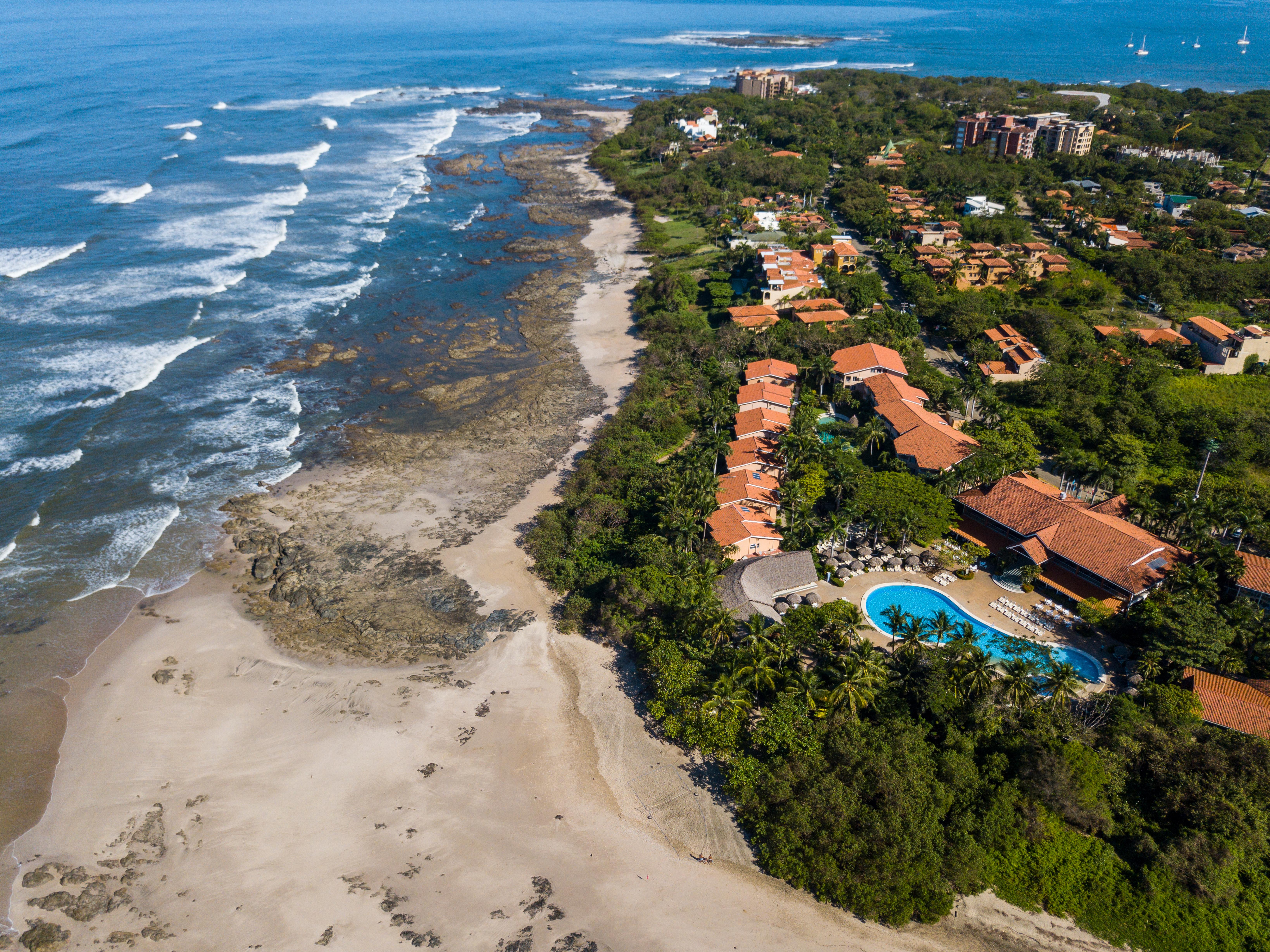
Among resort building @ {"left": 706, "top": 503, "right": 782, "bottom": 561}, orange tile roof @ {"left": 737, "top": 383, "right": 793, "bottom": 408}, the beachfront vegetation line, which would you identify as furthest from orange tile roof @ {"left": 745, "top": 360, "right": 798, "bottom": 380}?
resort building @ {"left": 706, "top": 503, "right": 782, "bottom": 561}

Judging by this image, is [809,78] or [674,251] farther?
[809,78]

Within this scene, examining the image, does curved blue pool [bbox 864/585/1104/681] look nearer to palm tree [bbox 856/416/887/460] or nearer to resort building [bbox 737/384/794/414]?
palm tree [bbox 856/416/887/460]

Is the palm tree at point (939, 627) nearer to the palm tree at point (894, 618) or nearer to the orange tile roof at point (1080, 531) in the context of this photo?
the palm tree at point (894, 618)

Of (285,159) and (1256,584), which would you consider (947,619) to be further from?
(285,159)

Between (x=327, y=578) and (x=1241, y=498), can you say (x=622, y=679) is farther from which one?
(x=1241, y=498)

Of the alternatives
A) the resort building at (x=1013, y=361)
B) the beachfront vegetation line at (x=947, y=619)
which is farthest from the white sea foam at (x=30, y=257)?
the resort building at (x=1013, y=361)

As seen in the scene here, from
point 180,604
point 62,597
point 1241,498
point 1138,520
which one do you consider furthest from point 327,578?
point 1241,498

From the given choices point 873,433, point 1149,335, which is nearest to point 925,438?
point 873,433
